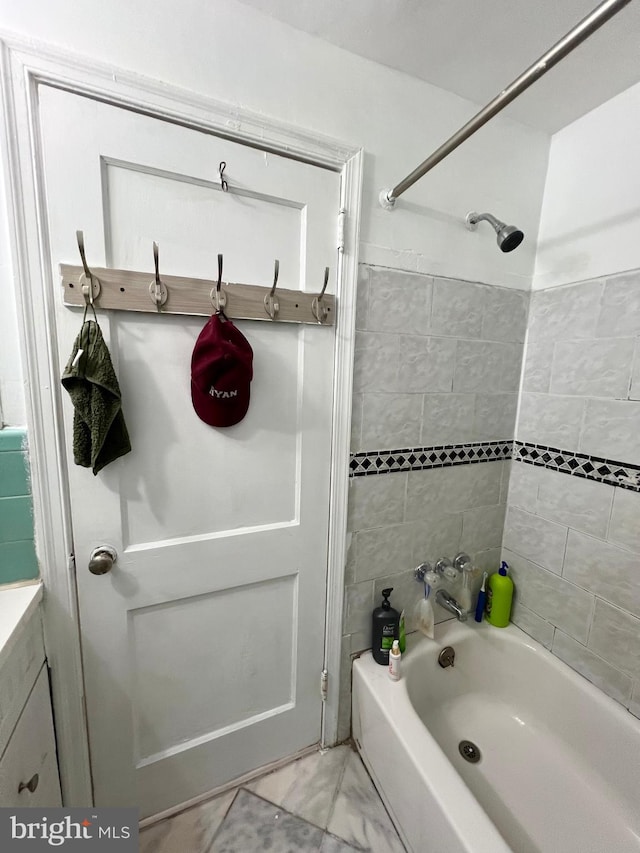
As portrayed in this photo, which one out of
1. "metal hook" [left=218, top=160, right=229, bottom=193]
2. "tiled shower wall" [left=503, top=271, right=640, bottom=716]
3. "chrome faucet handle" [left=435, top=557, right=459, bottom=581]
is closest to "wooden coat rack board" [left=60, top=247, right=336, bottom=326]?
"metal hook" [left=218, top=160, right=229, bottom=193]

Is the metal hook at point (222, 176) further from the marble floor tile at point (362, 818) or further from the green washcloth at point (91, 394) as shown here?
the marble floor tile at point (362, 818)

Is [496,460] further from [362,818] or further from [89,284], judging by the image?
[89,284]

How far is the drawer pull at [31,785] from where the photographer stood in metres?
0.75

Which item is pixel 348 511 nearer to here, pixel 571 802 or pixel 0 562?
pixel 0 562

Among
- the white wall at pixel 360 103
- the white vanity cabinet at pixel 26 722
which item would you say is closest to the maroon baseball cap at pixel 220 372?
the white wall at pixel 360 103

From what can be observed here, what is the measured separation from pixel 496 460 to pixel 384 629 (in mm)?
786

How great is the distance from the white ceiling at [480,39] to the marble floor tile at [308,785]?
7.48ft

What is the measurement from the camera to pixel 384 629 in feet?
4.03

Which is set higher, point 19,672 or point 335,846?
point 19,672

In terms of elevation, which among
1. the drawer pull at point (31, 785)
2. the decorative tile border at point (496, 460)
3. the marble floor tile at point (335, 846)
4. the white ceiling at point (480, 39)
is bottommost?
A: the marble floor tile at point (335, 846)

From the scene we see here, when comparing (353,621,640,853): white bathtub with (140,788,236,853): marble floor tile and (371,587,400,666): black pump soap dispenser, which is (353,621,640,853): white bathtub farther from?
(140,788,236,853): marble floor tile

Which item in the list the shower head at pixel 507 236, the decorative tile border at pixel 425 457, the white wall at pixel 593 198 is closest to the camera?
the shower head at pixel 507 236

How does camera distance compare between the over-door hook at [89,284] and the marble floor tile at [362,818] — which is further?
the marble floor tile at [362,818]

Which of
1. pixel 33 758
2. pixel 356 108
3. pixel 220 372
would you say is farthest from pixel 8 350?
pixel 356 108
